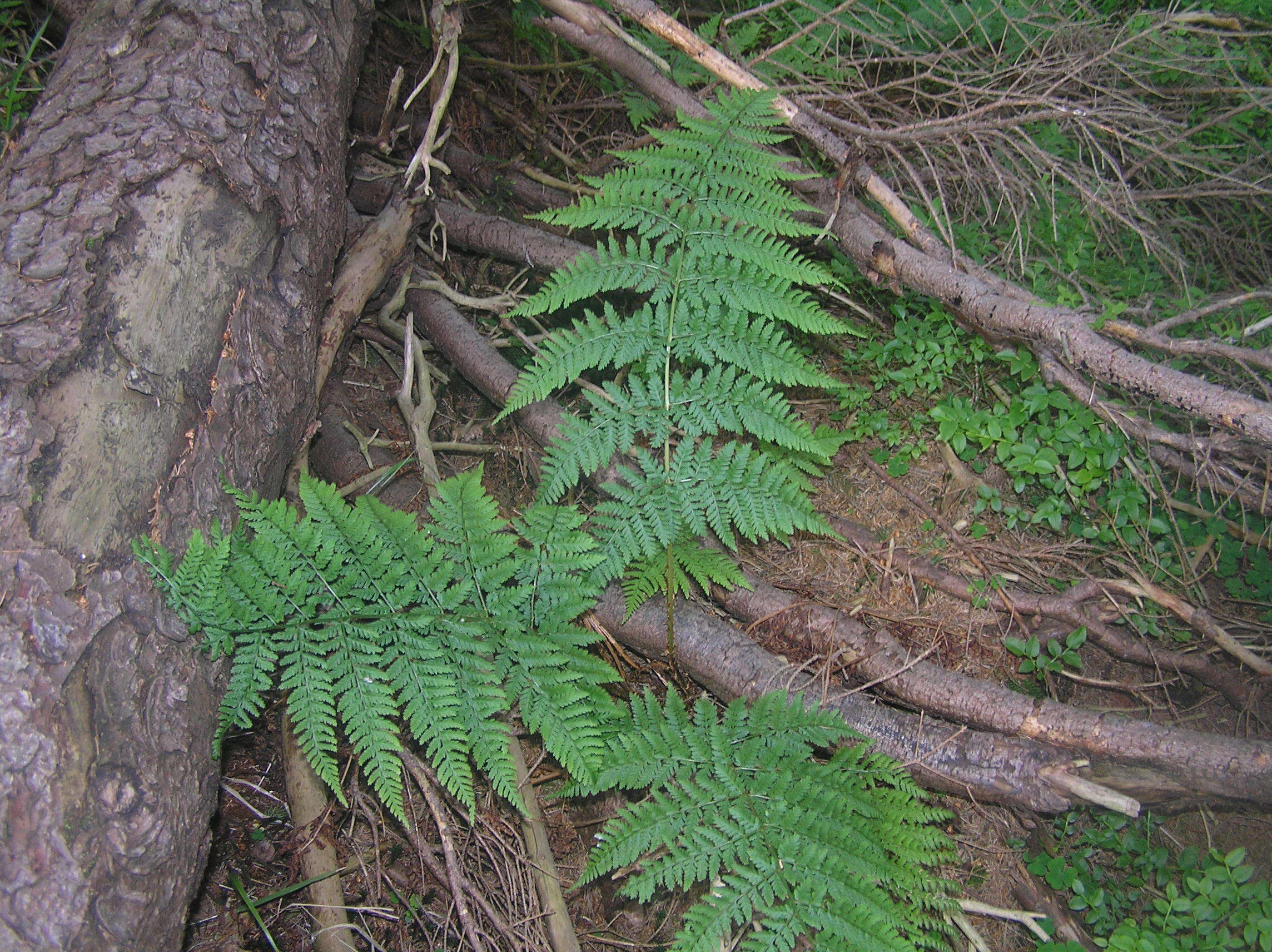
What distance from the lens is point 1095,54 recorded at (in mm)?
3143

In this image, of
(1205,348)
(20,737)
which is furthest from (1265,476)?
(20,737)

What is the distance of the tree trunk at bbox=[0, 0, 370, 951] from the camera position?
Answer: 1.67 meters

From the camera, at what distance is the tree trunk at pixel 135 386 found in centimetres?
167

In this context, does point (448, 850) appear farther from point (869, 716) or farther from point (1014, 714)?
point (1014, 714)

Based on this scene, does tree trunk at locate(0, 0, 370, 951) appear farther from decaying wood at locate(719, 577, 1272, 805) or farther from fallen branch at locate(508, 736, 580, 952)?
decaying wood at locate(719, 577, 1272, 805)

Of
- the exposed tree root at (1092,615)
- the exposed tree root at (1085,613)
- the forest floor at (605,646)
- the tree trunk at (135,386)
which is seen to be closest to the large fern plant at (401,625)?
the tree trunk at (135,386)

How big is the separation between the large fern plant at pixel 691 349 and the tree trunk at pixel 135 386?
2.71 feet

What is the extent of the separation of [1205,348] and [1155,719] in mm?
1280

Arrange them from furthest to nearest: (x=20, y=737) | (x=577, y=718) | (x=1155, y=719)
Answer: (x=1155, y=719) → (x=577, y=718) → (x=20, y=737)

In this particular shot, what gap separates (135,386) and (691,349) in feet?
5.22

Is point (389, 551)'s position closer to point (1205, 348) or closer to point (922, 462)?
point (922, 462)

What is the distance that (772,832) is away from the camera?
6.89 feet

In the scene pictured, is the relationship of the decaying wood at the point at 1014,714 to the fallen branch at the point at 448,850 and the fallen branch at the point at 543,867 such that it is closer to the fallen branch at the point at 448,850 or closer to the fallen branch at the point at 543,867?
the fallen branch at the point at 543,867

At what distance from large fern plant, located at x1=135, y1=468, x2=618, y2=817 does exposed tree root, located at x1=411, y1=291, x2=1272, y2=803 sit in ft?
1.79
